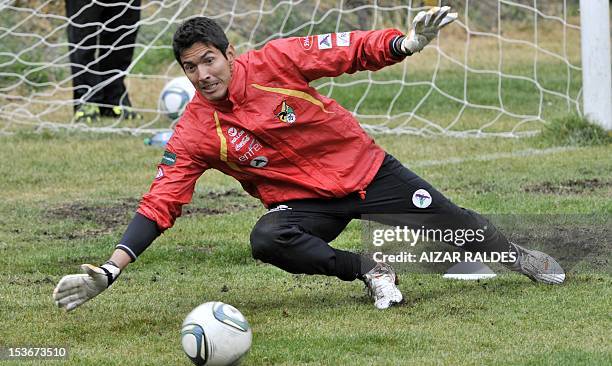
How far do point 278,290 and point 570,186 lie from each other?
303cm

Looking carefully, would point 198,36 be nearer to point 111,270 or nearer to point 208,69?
point 208,69

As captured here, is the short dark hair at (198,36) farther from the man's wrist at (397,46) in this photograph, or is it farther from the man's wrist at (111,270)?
the man's wrist at (111,270)

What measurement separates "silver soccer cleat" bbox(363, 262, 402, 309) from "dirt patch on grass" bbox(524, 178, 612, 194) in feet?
9.02

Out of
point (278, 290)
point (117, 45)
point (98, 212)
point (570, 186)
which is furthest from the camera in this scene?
point (117, 45)

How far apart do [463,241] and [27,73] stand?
25.3ft

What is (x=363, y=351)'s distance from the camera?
450 centimetres

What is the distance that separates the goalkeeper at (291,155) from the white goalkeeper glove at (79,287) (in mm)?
133

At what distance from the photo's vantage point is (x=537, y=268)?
18.1 feet

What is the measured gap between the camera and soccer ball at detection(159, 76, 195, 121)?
11102 millimetres

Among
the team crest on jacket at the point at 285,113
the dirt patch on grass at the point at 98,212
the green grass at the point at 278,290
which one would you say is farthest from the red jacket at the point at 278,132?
the dirt patch on grass at the point at 98,212

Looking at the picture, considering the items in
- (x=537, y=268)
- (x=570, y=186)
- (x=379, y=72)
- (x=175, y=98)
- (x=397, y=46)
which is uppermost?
(x=397, y=46)

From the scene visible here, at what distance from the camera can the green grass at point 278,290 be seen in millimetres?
4543

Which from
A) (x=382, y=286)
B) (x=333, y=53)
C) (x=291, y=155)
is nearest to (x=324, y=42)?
(x=333, y=53)

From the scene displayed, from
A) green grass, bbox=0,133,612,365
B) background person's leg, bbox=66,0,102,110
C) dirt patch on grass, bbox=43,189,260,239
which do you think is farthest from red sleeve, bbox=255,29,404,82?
background person's leg, bbox=66,0,102,110
